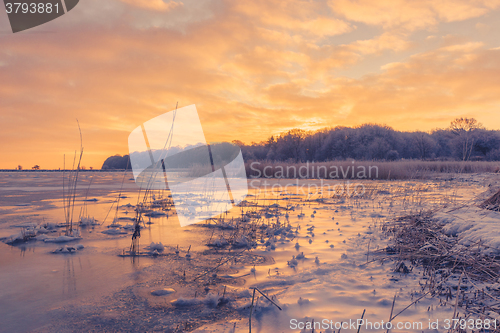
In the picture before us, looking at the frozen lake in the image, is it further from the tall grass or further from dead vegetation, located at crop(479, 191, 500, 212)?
the tall grass

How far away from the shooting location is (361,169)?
2322 cm

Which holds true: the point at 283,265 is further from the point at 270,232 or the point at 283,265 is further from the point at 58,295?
the point at 58,295

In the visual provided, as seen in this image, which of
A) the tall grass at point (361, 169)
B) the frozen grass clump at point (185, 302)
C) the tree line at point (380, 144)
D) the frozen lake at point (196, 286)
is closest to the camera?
the frozen lake at point (196, 286)

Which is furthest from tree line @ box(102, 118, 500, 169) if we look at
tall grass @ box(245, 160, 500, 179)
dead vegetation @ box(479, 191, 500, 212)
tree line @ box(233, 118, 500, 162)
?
dead vegetation @ box(479, 191, 500, 212)

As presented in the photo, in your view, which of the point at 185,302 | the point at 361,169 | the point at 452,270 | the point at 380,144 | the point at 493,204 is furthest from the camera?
the point at 380,144

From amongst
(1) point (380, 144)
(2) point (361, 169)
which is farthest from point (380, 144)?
(2) point (361, 169)

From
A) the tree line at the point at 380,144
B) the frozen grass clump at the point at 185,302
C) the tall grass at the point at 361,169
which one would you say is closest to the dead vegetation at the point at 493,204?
the frozen grass clump at the point at 185,302

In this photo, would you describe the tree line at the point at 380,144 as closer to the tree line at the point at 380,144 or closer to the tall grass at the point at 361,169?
the tree line at the point at 380,144

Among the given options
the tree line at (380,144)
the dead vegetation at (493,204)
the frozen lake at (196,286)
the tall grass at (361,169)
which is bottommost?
the frozen lake at (196,286)

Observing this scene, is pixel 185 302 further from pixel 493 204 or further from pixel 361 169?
pixel 361 169

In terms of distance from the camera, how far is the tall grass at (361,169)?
72.3 feet

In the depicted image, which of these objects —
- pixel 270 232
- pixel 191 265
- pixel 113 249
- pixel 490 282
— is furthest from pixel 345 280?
pixel 113 249

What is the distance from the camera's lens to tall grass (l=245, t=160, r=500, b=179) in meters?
22.0

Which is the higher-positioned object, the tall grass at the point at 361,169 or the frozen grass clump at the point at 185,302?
the tall grass at the point at 361,169
